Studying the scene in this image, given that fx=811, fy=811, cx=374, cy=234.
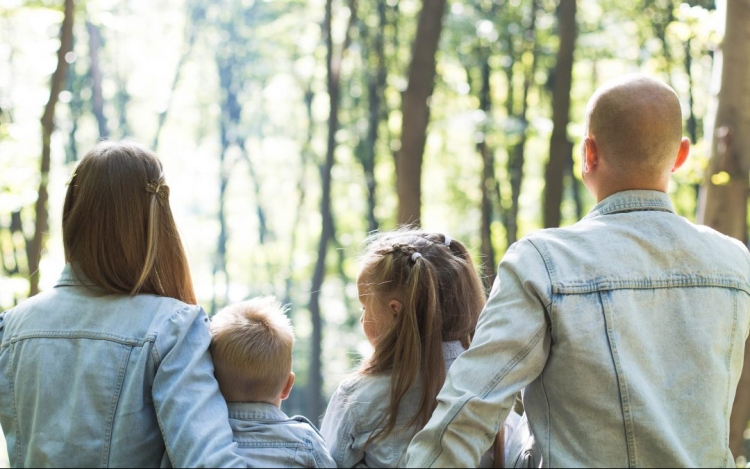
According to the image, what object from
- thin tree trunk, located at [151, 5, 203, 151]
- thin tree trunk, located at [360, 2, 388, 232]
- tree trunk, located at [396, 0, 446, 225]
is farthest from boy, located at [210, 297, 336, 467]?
thin tree trunk, located at [151, 5, 203, 151]

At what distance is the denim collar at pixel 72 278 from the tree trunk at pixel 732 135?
389cm

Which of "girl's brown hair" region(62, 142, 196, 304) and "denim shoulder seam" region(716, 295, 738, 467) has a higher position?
"girl's brown hair" region(62, 142, 196, 304)

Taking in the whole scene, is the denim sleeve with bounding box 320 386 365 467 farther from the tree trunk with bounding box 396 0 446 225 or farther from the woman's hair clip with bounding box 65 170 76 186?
the tree trunk with bounding box 396 0 446 225

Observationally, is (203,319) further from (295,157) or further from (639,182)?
(295,157)

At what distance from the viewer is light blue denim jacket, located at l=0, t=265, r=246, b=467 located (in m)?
2.42

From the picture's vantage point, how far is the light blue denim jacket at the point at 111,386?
2424 mm

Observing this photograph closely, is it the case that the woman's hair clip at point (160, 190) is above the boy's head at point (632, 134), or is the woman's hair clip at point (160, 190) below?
below

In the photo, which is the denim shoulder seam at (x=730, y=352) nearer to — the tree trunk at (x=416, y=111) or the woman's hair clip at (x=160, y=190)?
the woman's hair clip at (x=160, y=190)

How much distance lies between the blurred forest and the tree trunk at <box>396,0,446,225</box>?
0.06 feet

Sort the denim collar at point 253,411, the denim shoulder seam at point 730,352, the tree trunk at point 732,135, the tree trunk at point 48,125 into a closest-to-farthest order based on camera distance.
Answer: the denim shoulder seam at point 730,352, the denim collar at point 253,411, the tree trunk at point 732,135, the tree trunk at point 48,125

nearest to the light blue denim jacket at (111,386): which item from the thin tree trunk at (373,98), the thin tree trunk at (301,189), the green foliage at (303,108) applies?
the green foliage at (303,108)

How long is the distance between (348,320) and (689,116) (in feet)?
33.6

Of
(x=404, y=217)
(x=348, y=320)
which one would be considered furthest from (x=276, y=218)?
(x=404, y=217)

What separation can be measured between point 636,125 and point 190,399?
62.6 inches
